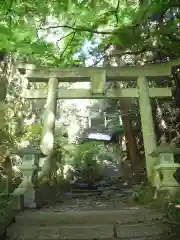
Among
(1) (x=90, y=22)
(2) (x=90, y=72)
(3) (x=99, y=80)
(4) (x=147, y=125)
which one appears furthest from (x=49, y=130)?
(1) (x=90, y=22)

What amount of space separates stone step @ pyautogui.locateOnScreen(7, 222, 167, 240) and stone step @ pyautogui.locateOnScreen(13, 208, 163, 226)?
0.16 meters

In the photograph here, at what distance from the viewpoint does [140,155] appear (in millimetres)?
11438

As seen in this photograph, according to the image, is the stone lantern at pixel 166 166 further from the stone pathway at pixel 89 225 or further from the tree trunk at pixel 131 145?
the tree trunk at pixel 131 145

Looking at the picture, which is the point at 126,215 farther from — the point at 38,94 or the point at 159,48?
the point at 38,94

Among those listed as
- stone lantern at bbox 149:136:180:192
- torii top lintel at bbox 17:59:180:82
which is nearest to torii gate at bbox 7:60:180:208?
torii top lintel at bbox 17:59:180:82

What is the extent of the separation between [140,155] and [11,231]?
25.3ft

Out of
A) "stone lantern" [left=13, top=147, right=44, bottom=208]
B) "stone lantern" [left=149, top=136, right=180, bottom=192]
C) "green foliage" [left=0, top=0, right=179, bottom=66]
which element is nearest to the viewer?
"green foliage" [left=0, top=0, right=179, bottom=66]

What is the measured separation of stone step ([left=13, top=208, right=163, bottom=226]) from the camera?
471cm

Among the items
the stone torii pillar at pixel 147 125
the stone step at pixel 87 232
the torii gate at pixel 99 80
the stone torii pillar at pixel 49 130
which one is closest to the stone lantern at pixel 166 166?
the stone torii pillar at pixel 147 125

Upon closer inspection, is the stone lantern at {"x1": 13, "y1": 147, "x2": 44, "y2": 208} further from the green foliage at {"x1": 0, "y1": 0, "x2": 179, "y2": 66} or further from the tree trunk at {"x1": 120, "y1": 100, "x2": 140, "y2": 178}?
the tree trunk at {"x1": 120, "y1": 100, "x2": 140, "y2": 178}

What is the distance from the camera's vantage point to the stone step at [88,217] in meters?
4.71

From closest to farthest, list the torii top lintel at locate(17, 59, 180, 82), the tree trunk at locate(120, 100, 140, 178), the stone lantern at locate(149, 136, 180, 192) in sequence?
the stone lantern at locate(149, 136, 180, 192)
the torii top lintel at locate(17, 59, 180, 82)
the tree trunk at locate(120, 100, 140, 178)

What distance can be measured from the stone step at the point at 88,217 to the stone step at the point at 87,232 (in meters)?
0.16

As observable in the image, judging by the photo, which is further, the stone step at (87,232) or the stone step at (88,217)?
the stone step at (88,217)
